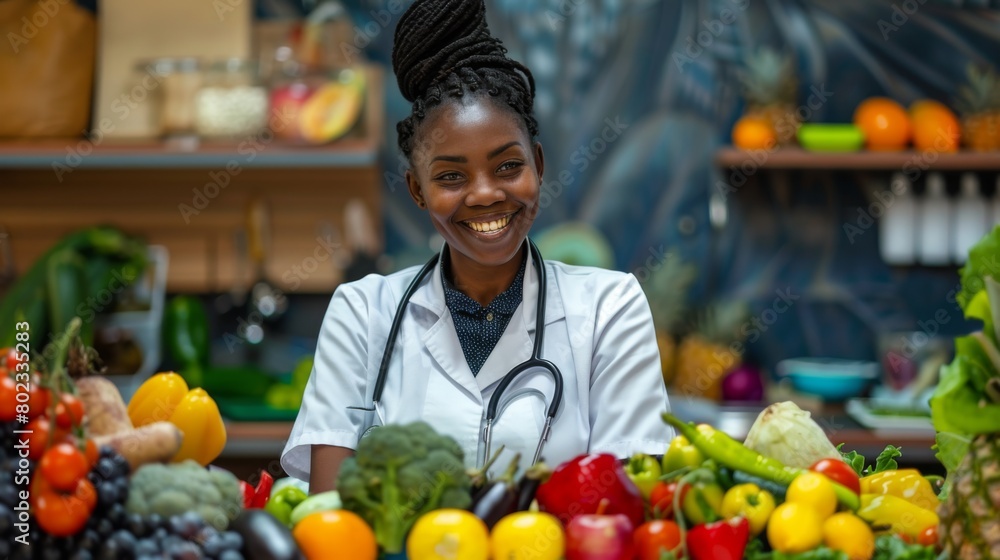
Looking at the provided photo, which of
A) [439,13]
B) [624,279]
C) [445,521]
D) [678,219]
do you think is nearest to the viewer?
[445,521]

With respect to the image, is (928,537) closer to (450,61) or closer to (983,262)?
(983,262)

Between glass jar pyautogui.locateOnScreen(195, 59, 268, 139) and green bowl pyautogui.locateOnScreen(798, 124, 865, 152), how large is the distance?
1.89 m

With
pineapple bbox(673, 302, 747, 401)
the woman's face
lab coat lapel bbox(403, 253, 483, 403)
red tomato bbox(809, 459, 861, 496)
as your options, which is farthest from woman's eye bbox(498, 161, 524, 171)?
pineapple bbox(673, 302, 747, 401)

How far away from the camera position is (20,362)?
1.04 m

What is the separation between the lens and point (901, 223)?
3.85 meters

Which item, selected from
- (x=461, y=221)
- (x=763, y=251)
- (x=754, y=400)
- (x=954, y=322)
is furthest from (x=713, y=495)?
(x=954, y=322)

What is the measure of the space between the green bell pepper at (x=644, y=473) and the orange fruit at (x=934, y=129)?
2905mm

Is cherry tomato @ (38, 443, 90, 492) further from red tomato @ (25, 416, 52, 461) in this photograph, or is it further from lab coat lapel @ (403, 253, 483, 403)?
lab coat lapel @ (403, 253, 483, 403)

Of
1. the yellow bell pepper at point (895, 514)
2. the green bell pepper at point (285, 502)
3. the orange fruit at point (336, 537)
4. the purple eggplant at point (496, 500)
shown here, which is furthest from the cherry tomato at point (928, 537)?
the green bell pepper at point (285, 502)

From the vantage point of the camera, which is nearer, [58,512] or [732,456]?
[58,512]

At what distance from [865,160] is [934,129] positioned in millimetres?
266

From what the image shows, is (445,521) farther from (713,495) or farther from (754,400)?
(754,400)

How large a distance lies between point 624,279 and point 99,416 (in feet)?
3.01

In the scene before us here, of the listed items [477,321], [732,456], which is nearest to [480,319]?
[477,321]
